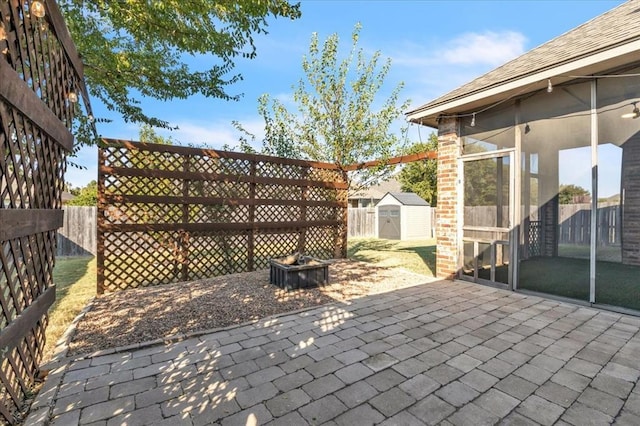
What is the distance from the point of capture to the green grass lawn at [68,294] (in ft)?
10.4

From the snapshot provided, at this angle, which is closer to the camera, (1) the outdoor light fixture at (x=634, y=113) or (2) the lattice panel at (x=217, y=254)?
(1) the outdoor light fixture at (x=634, y=113)

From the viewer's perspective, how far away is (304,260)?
541cm

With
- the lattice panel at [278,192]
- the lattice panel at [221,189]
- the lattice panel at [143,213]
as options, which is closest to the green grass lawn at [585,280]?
the lattice panel at [278,192]

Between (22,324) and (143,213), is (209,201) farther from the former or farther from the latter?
(22,324)

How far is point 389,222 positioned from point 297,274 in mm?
11381

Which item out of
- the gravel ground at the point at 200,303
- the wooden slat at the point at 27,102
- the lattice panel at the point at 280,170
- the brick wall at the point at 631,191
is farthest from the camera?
the lattice panel at the point at 280,170

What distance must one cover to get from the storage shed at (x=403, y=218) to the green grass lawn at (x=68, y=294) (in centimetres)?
1236

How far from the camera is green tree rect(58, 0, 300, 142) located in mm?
3176

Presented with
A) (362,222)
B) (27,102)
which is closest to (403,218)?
(362,222)

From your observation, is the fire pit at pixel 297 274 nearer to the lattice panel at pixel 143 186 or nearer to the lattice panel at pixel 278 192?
the lattice panel at pixel 278 192

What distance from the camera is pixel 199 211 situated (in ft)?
19.2

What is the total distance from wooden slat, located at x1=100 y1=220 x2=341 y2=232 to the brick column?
9.87ft

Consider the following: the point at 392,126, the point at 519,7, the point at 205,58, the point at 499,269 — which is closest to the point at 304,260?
the point at 499,269

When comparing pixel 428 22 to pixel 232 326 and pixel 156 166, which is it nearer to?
pixel 156 166
